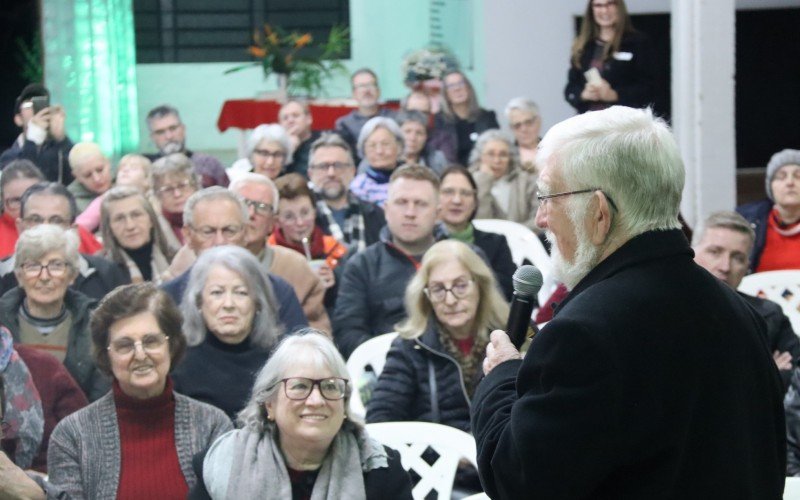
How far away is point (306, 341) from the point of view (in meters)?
3.69

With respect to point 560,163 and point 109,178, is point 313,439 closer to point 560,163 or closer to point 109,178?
point 560,163

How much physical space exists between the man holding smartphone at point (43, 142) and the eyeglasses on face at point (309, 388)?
404 cm

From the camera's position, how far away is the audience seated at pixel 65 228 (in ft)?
17.2

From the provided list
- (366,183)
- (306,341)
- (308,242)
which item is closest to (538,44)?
(366,183)

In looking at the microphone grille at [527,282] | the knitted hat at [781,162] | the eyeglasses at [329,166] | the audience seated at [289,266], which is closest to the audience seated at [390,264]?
the audience seated at [289,266]

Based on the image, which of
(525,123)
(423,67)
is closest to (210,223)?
(525,123)

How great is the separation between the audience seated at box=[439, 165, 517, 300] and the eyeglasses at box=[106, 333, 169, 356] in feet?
6.73

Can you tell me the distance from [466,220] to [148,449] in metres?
2.46

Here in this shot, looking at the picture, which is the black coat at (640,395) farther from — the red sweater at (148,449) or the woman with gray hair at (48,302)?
the woman with gray hair at (48,302)

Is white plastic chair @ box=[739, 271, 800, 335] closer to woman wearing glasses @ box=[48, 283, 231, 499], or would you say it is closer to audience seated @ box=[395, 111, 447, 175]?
audience seated @ box=[395, 111, 447, 175]

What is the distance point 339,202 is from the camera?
6723mm

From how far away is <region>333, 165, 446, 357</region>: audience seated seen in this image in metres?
5.33

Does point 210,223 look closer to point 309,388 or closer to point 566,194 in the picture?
point 309,388

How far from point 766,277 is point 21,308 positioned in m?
2.96
